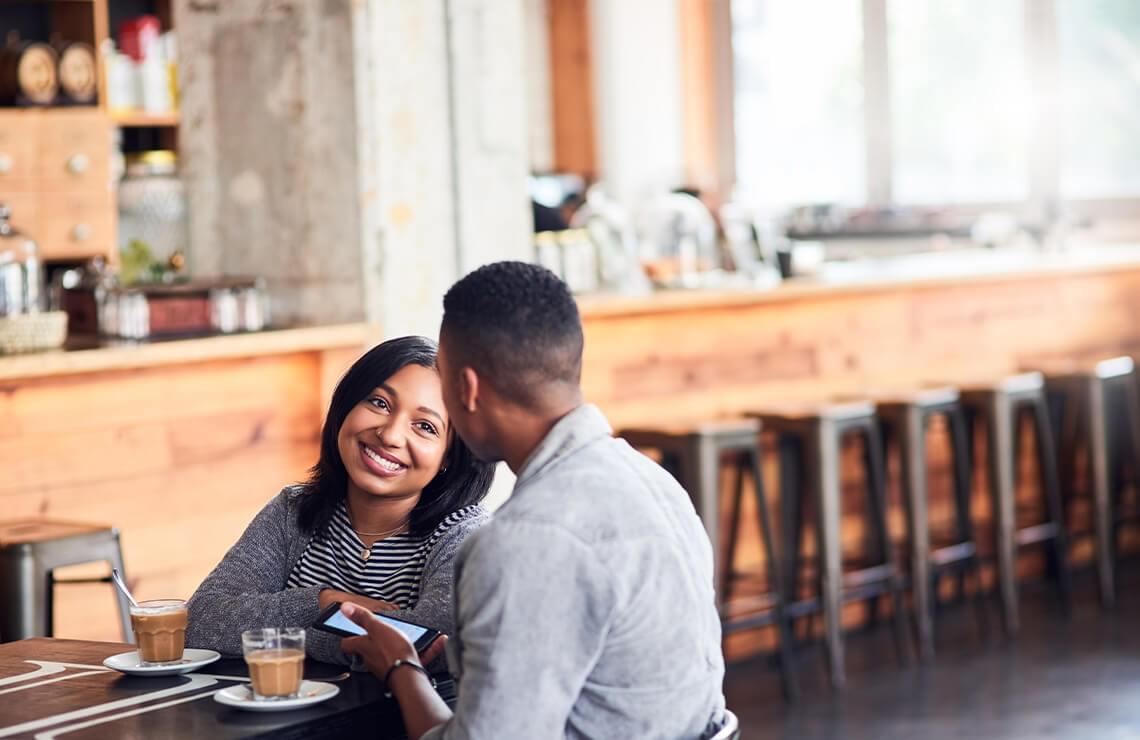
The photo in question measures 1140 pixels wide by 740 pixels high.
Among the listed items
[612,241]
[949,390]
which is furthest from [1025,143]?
[612,241]

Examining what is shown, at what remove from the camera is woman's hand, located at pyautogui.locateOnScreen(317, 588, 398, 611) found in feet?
6.96

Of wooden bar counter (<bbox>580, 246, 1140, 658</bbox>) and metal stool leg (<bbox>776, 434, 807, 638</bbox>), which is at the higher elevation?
wooden bar counter (<bbox>580, 246, 1140, 658</bbox>)

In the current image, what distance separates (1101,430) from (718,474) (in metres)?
1.70

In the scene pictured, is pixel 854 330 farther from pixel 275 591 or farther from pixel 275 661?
pixel 275 661

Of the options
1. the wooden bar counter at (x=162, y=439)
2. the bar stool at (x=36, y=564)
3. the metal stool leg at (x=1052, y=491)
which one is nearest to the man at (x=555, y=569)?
the bar stool at (x=36, y=564)

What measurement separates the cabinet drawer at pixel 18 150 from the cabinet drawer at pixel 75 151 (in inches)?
1.3

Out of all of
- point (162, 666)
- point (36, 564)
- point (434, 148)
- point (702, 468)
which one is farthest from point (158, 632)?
point (702, 468)

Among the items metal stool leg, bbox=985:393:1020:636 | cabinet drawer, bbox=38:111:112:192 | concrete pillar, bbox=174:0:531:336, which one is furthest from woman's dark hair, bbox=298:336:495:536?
cabinet drawer, bbox=38:111:112:192

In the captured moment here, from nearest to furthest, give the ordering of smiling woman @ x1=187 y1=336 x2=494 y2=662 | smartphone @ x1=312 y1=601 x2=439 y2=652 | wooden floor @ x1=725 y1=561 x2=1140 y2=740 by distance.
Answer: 1. smartphone @ x1=312 y1=601 x2=439 y2=652
2. smiling woman @ x1=187 y1=336 x2=494 y2=662
3. wooden floor @ x1=725 y1=561 x2=1140 y2=740

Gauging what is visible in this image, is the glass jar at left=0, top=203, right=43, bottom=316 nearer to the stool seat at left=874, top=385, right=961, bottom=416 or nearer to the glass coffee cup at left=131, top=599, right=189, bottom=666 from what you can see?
the glass coffee cup at left=131, top=599, right=189, bottom=666

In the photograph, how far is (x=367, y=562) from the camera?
226 centimetres

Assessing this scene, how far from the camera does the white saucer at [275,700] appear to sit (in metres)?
1.80

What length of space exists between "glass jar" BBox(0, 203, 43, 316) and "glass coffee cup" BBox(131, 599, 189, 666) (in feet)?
5.96

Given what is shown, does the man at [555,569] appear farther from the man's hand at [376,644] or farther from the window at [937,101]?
the window at [937,101]
